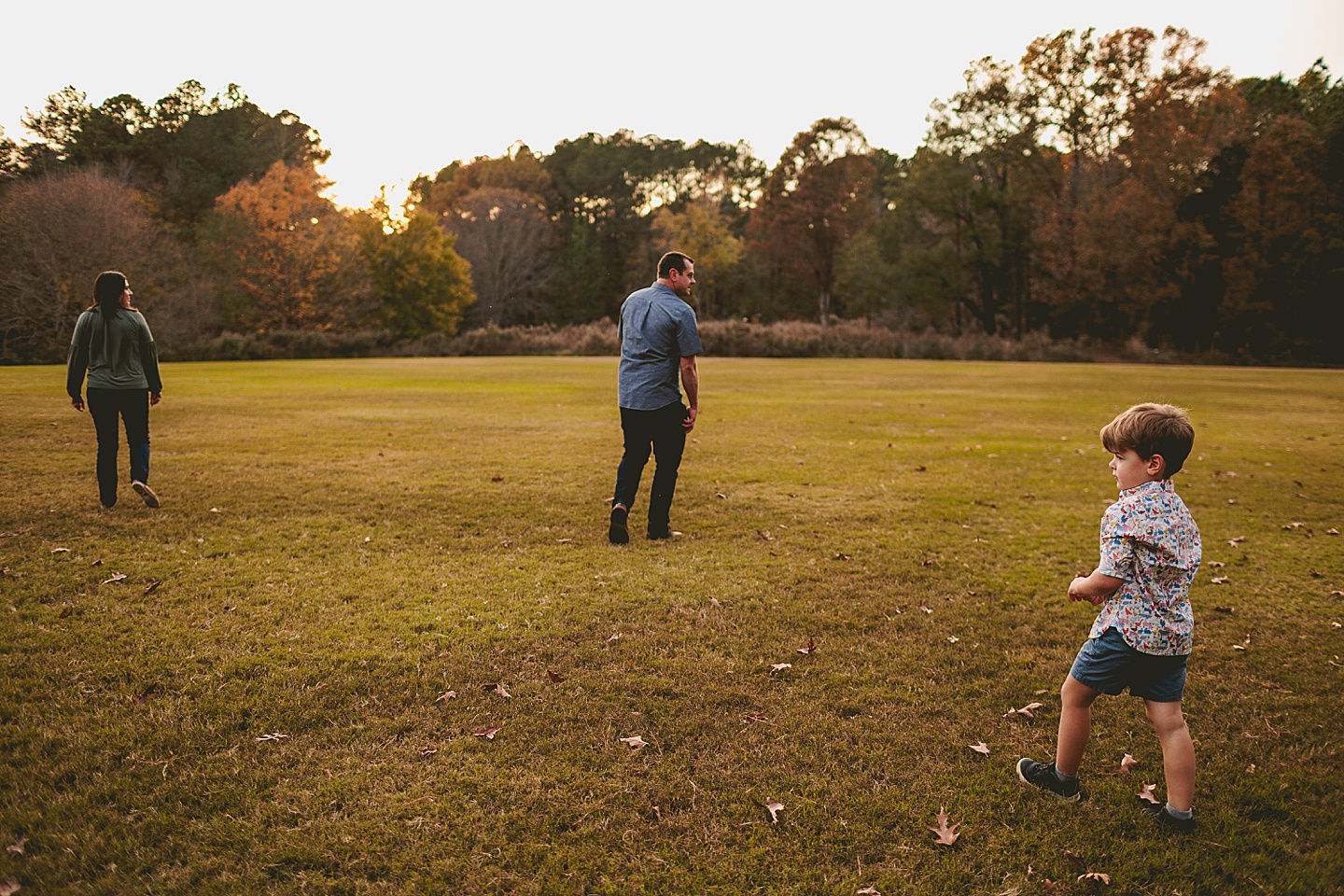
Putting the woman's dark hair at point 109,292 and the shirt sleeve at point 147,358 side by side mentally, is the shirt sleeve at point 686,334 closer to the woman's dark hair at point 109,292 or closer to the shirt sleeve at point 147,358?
the shirt sleeve at point 147,358

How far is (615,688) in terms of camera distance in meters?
4.68

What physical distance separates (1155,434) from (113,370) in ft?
30.1

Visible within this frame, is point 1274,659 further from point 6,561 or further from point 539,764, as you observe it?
point 6,561

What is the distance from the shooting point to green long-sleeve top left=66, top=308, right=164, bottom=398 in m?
8.33

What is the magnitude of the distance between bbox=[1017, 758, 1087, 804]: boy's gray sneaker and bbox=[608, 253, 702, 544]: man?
4132mm

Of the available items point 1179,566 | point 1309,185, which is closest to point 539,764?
point 1179,566

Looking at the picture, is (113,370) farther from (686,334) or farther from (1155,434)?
(1155,434)

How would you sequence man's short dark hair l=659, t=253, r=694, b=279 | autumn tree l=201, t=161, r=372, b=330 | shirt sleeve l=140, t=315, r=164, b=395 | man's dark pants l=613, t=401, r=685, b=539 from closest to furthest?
man's short dark hair l=659, t=253, r=694, b=279, man's dark pants l=613, t=401, r=685, b=539, shirt sleeve l=140, t=315, r=164, b=395, autumn tree l=201, t=161, r=372, b=330

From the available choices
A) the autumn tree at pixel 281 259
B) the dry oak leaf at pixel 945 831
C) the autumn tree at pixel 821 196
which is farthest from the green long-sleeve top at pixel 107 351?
the autumn tree at pixel 821 196

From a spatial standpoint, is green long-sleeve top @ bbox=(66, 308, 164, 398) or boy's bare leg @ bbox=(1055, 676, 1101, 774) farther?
green long-sleeve top @ bbox=(66, 308, 164, 398)

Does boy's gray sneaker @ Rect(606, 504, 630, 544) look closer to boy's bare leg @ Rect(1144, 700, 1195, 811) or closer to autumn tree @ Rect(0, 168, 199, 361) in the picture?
boy's bare leg @ Rect(1144, 700, 1195, 811)

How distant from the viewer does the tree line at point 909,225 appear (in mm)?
45250

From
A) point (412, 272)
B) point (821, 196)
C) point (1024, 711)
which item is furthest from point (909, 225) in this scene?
point (1024, 711)

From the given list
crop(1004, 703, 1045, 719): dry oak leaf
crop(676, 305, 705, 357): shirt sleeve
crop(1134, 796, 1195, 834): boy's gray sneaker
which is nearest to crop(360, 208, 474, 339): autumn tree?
crop(676, 305, 705, 357): shirt sleeve
